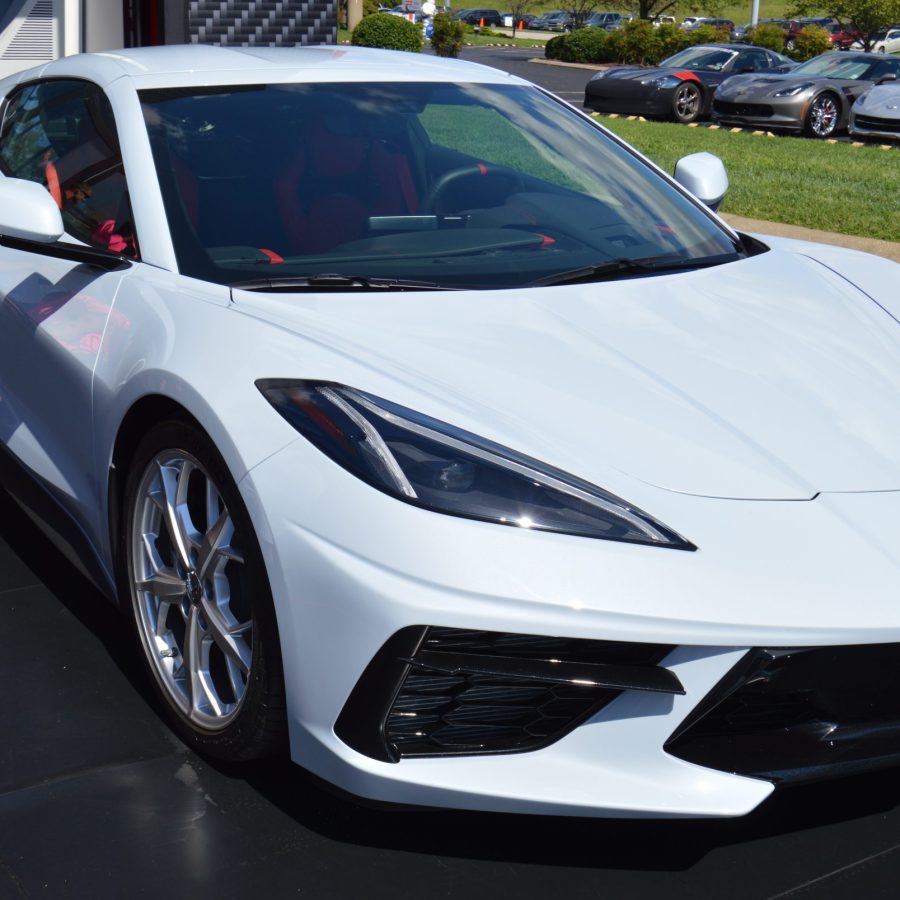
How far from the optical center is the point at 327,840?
2465 millimetres

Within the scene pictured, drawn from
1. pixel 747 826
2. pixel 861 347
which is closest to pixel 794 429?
pixel 861 347

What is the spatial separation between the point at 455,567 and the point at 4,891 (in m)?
1.00

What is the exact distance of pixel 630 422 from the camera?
2.40 meters

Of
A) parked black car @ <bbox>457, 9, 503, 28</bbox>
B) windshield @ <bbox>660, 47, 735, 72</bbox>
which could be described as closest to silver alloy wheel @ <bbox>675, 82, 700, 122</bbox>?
windshield @ <bbox>660, 47, 735, 72</bbox>

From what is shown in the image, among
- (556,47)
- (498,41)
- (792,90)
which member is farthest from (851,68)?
(498,41)

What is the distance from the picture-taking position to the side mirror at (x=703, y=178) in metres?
4.03

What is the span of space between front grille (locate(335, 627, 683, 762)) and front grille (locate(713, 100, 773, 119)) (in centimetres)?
1696

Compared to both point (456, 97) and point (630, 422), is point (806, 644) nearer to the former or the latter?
point (630, 422)

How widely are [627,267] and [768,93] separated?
15.9 metres

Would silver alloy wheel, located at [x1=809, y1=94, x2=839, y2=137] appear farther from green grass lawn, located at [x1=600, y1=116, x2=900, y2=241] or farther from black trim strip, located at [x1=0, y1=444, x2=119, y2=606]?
black trim strip, located at [x1=0, y1=444, x2=119, y2=606]

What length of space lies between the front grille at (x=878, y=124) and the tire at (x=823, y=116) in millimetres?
1142

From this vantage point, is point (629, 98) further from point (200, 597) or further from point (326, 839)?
point (326, 839)

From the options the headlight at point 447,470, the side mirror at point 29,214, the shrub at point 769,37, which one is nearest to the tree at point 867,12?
the shrub at point 769,37

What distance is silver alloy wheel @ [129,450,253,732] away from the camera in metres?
2.49
